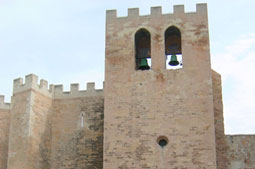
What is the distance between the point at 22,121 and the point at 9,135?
0.96 metres

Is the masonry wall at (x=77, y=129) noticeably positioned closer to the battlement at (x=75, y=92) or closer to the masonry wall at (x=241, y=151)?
the battlement at (x=75, y=92)

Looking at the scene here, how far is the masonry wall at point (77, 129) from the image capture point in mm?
21188

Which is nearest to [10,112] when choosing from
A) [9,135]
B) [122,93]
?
[9,135]

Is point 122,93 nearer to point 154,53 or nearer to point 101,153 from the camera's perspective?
point 154,53

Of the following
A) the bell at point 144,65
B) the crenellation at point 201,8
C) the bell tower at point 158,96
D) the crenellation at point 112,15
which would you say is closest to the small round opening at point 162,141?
the bell tower at point 158,96

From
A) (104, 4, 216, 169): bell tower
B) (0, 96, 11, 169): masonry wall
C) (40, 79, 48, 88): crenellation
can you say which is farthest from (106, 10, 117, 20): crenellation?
(0, 96, 11, 169): masonry wall

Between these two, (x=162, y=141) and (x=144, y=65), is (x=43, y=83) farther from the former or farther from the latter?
(x=162, y=141)

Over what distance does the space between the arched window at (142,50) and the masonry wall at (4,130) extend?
19.3 ft

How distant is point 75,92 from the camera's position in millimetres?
22312

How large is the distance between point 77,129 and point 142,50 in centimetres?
408

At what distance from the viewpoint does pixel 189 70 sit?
62.4ft

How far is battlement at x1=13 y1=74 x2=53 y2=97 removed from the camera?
21.5 meters

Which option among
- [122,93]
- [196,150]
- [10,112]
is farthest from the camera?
[10,112]

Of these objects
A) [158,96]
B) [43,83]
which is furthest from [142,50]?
[43,83]
